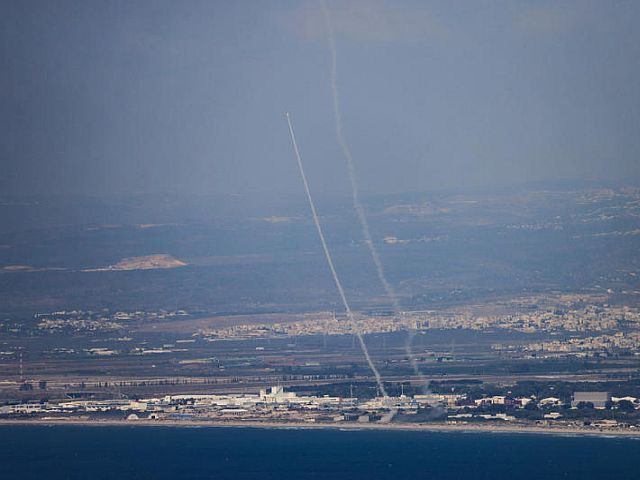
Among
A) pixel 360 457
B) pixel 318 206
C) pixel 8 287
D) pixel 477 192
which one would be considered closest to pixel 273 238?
pixel 318 206

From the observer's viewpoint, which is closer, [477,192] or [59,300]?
[59,300]

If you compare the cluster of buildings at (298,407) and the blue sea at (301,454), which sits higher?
the cluster of buildings at (298,407)

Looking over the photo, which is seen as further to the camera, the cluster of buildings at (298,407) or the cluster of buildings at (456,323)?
the cluster of buildings at (456,323)

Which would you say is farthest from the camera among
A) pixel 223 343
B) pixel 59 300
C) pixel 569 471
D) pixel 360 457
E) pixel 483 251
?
pixel 483 251

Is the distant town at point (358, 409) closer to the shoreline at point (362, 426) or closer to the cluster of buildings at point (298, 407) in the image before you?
the cluster of buildings at point (298, 407)

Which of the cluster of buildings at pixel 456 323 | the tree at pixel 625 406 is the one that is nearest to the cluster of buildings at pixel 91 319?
the cluster of buildings at pixel 456 323

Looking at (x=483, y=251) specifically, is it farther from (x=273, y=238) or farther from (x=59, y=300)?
(x=59, y=300)
